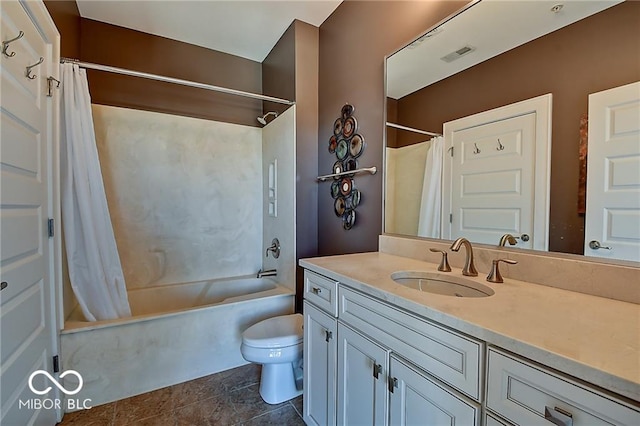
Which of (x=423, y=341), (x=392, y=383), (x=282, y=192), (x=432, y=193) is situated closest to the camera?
(x=423, y=341)

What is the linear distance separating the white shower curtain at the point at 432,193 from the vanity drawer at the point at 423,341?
64cm

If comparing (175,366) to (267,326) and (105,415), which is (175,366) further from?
(267,326)

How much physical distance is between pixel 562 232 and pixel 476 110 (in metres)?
0.63

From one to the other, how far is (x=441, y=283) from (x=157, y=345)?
5.88 feet

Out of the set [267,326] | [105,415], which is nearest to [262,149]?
[267,326]

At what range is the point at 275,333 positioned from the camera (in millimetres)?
1760

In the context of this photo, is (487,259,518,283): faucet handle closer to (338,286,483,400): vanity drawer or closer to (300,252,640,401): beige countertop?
(300,252,640,401): beige countertop

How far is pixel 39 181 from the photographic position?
138 centimetres

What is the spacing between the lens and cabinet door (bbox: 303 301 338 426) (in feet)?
4.00

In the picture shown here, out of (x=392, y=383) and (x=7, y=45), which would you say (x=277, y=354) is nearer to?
(x=392, y=383)

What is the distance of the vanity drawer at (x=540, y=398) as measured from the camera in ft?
1.62

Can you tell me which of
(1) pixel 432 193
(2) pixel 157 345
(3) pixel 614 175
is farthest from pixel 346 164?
(2) pixel 157 345

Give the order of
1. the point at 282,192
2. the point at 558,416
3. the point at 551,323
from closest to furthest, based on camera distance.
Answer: the point at 558,416 → the point at 551,323 → the point at 282,192

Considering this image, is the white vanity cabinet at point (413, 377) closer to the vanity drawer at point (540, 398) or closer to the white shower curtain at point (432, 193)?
the vanity drawer at point (540, 398)
